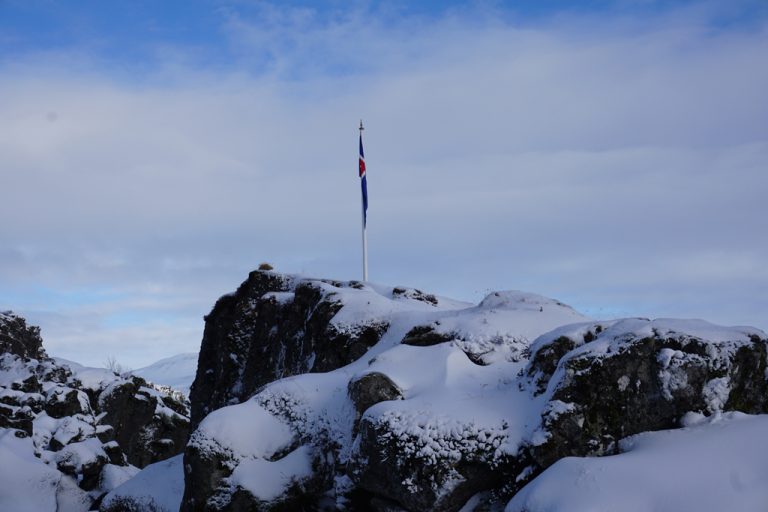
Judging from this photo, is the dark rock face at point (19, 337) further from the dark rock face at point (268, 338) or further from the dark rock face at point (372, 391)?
the dark rock face at point (372, 391)

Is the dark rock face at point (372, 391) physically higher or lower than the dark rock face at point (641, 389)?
lower

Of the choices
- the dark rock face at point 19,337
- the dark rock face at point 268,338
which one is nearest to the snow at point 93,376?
the dark rock face at point 19,337

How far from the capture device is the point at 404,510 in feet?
55.7

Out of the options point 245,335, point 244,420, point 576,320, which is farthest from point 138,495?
point 576,320

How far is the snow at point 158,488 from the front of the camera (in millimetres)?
24758

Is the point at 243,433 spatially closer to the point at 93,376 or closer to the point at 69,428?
the point at 69,428

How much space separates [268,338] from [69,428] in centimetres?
1482

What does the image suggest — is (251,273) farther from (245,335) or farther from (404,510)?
(404,510)

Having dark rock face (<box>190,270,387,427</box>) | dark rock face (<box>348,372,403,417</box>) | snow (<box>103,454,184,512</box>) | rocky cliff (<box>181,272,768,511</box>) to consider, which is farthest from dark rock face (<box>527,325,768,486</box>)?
snow (<box>103,454,184,512</box>)

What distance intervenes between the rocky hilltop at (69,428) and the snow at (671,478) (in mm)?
24456

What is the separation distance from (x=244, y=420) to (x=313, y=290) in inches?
381

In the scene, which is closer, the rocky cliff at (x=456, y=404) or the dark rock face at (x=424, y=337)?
the rocky cliff at (x=456, y=404)

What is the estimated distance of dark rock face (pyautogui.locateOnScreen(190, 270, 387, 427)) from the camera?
2609 centimetres

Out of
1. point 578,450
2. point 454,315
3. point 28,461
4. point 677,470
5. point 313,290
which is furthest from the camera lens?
point 28,461
